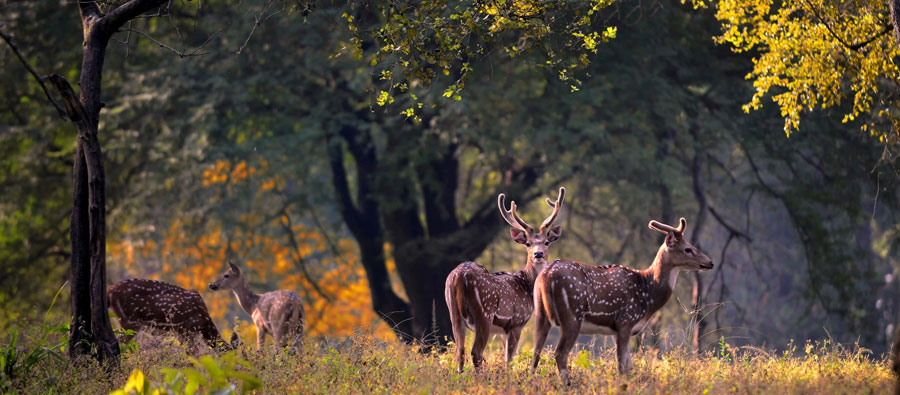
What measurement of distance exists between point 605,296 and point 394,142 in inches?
407

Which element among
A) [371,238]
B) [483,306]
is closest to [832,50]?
[483,306]

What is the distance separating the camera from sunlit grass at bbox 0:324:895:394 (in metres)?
8.93

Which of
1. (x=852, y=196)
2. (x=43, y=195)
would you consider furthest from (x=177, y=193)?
(x=852, y=196)

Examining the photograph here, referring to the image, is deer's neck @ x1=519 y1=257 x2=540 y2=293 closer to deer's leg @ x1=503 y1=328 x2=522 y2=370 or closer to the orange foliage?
deer's leg @ x1=503 y1=328 x2=522 y2=370

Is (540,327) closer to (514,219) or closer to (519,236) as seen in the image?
(519,236)

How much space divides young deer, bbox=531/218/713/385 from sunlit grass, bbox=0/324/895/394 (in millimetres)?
339

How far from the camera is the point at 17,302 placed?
21281 mm

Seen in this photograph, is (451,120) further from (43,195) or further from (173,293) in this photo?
(43,195)

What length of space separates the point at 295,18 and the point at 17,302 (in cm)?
902

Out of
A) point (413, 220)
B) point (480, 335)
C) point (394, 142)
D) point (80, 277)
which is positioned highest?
point (394, 142)

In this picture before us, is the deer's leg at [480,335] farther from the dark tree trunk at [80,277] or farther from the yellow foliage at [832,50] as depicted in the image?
the yellow foliage at [832,50]

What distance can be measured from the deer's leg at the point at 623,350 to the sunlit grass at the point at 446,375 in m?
0.14

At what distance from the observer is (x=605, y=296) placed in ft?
34.0

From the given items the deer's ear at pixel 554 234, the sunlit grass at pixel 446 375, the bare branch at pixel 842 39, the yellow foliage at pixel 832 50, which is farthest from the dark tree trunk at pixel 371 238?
the bare branch at pixel 842 39
